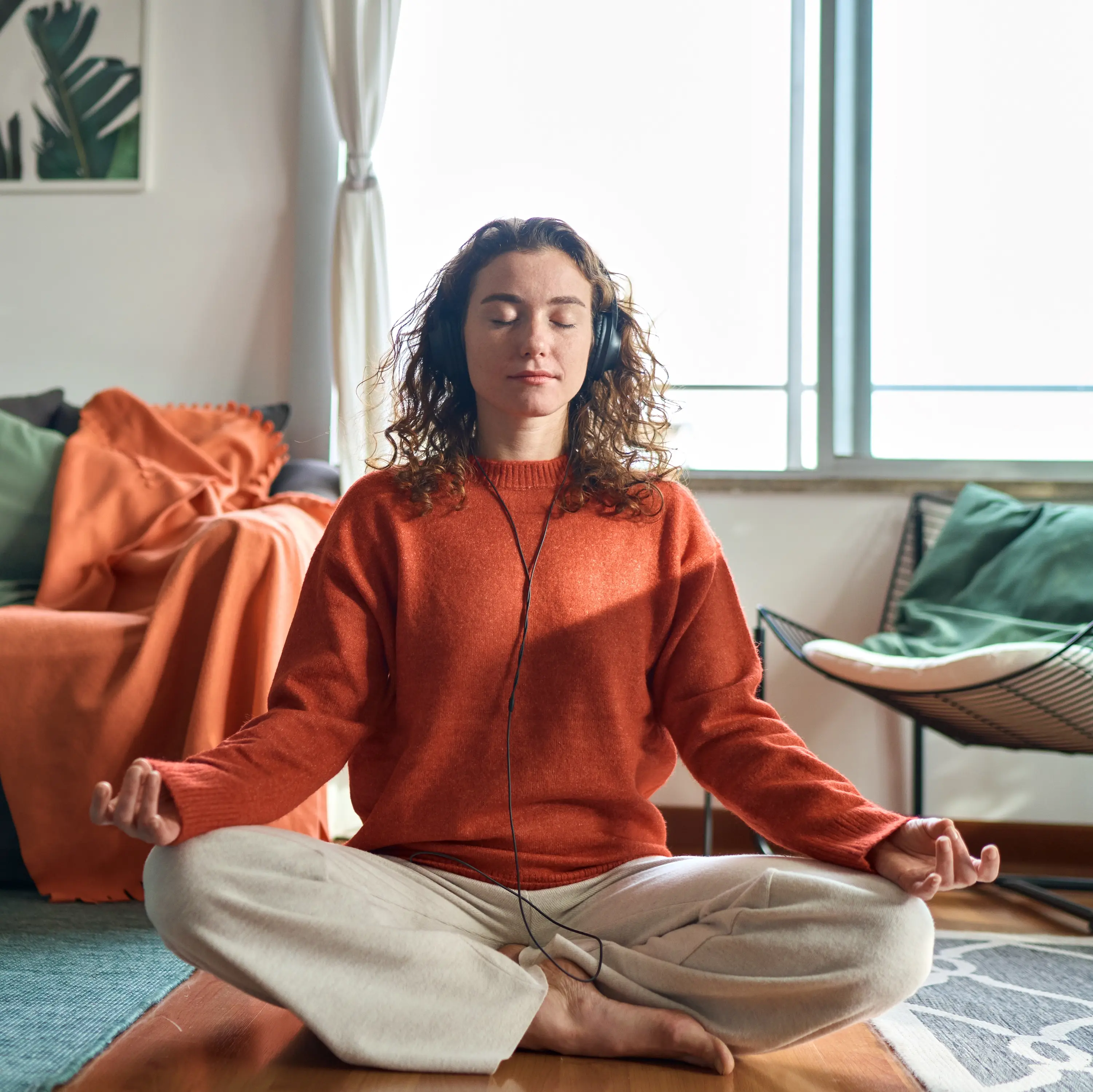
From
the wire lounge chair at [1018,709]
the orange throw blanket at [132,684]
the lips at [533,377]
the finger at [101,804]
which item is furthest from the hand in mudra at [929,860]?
the orange throw blanket at [132,684]

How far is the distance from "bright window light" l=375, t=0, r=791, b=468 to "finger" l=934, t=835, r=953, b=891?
1716 millimetres

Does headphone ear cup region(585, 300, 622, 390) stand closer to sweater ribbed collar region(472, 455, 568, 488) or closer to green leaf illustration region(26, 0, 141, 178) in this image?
sweater ribbed collar region(472, 455, 568, 488)

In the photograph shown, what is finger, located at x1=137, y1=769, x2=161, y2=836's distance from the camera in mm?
983

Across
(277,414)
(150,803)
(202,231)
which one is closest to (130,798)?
(150,803)

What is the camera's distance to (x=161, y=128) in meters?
2.66

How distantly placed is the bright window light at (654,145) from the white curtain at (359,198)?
14 centimetres

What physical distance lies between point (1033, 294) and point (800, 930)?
6.52 feet

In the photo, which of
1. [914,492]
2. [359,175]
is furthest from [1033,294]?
[359,175]

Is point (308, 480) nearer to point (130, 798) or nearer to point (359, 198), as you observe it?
point (359, 198)

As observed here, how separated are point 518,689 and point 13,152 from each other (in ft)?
7.44

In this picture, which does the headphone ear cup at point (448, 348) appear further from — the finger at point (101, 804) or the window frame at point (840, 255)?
the window frame at point (840, 255)

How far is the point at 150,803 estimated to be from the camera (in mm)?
983

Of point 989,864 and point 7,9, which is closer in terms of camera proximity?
point 989,864

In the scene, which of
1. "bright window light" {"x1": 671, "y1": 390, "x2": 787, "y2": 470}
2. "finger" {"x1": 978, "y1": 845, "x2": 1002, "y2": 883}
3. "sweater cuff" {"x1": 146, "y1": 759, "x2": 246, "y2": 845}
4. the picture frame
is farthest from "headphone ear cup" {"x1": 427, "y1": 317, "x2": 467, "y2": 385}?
the picture frame
